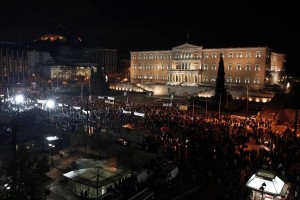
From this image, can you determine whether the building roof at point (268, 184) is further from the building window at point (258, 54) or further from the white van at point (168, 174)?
the building window at point (258, 54)

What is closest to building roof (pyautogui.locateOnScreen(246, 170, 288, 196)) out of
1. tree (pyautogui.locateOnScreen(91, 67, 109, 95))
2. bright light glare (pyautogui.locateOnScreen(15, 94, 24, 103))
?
bright light glare (pyautogui.locateOnScreen(15, 94, 24, 103))

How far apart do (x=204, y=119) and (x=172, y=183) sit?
15089 mm

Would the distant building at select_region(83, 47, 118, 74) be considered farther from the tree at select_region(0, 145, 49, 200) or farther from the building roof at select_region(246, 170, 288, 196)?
the tree at select_region(0, 145, 49, 200)

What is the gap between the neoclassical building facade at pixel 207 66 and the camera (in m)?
59.2

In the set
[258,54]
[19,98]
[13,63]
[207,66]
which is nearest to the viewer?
[19,98]

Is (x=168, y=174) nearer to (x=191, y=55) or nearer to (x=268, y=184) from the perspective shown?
(x=268, y=184)

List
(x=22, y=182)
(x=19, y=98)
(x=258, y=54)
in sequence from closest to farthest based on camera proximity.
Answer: (x=22, y=182)
(x=19, y=98)
(x=258, y=54)

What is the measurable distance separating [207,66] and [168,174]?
5195 cm

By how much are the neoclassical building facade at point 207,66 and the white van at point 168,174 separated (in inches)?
1715

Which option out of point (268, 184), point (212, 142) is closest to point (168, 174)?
point (268, 184)

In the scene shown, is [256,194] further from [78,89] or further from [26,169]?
[78,89]

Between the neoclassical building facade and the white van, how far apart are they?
43569 millimetres

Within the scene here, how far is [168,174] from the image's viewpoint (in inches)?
632

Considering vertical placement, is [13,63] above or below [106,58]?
below
